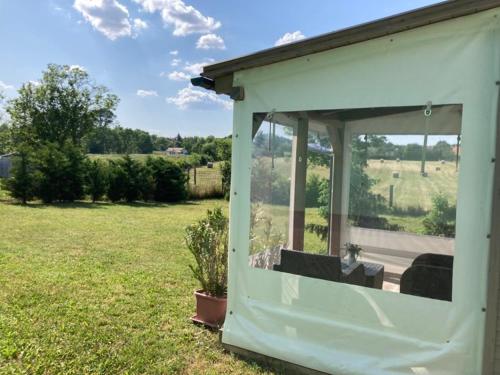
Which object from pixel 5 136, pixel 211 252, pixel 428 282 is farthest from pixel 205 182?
pixel 5 136

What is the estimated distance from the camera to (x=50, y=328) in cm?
391

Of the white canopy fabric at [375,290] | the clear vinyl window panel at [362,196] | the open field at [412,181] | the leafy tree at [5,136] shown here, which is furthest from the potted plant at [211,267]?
the leafy tree at [5,136]

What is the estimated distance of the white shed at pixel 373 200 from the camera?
2557 millimetres

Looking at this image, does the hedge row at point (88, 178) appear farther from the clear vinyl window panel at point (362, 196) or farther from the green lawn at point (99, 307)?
the clear vinyl window panel at point (362, 196)

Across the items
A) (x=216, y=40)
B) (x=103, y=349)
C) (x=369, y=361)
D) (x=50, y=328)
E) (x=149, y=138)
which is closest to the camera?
(x=369, y=361)

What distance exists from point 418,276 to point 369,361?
0.72 metres

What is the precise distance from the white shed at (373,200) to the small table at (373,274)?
0.04 ft

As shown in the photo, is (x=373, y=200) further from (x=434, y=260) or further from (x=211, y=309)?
(x=211, y=309)

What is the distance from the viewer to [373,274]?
3.13 meters

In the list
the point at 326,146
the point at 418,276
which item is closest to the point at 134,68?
the point at 326,146

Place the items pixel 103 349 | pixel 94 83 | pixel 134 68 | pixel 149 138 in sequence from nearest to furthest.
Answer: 1. pixel 103 349
2. pixel 134 68
3. pixel 94 83
4. pixel 149 138

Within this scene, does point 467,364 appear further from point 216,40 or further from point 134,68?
point 134,68

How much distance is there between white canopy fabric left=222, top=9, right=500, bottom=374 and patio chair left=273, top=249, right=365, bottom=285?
68 millimetres

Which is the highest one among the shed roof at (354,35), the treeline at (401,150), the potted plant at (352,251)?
the shed roof at (354,35)
